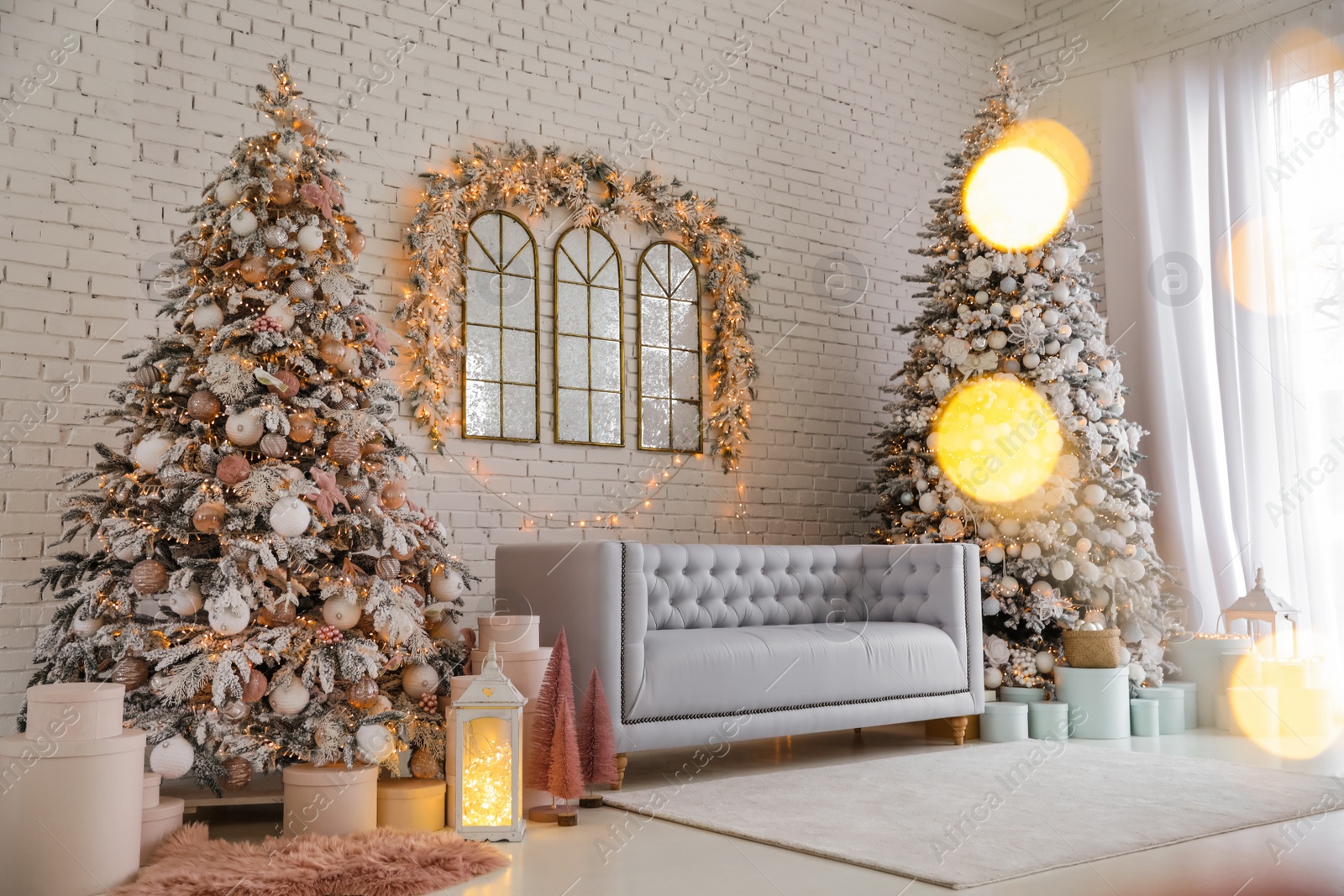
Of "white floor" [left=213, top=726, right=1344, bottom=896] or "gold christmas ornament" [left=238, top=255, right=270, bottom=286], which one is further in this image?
"gold christmas ornament" [left=238, top=255, right=270, bottom=286]

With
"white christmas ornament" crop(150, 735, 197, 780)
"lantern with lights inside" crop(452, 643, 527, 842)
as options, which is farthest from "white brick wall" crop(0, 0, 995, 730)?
"lantern with lights inside" crop(452, 643, 527, 842)

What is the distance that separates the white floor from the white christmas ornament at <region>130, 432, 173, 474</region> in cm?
110

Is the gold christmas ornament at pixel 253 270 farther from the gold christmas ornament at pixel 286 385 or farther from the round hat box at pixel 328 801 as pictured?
the round hat box at pixel 328 801

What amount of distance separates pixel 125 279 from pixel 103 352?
0.30 m

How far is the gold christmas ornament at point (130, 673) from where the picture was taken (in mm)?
3234

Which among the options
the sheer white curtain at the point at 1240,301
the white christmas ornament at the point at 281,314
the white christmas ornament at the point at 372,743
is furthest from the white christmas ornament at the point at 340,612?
the sheer white curtain at the point at 1240,301

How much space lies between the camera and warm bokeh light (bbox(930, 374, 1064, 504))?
5562 millimetres

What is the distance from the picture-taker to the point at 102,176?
13.6 feet

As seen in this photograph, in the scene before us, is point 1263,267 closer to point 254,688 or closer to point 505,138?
point 505,138

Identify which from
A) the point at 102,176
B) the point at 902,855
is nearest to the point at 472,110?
the point at 102,176

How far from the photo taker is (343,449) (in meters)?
3.58

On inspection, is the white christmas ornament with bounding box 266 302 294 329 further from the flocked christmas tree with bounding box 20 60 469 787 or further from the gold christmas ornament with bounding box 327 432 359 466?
the gold christmas ornament with bounding box 327 432 359 466

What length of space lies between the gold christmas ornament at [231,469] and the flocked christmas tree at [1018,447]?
3.46 metres

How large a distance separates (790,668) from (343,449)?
1.83 m
